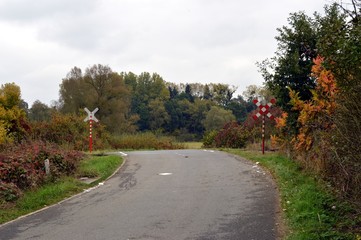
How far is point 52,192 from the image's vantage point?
12.1 meters

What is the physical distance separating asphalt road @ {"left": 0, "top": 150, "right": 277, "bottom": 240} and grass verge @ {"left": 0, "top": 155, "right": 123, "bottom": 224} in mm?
459

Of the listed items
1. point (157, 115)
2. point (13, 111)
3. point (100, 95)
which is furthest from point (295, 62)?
point (157, 115)

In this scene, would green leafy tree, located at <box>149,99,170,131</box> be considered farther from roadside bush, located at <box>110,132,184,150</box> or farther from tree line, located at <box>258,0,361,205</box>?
tree line, located at <box>258,0,361,205</box>

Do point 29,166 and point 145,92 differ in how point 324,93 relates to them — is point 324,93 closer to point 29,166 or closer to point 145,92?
point 29,166

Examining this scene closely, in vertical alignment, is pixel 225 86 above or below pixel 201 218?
above

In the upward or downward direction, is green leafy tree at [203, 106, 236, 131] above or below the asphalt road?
above

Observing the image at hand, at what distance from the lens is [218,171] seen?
15.9 metres

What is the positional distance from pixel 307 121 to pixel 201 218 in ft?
18.9

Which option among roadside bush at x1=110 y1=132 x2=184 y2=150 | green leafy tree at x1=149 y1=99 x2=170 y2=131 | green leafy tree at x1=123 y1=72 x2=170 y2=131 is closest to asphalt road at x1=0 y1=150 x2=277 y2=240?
roadside bush at x1=110 y1=132 x2=184 y2=150

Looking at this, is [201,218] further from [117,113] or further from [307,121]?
[117,113]

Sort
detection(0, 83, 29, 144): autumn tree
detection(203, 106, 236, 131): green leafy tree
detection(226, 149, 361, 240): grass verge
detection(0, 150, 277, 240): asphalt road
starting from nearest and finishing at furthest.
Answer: detection(226, 149, 361, 240): grass verge → detection(0, 150, 277, 240): asphalt road → detection(0, 83, 29, 144): autumn tree → detection(203, 106, 236, 131): green leafy tree

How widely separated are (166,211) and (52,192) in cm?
399

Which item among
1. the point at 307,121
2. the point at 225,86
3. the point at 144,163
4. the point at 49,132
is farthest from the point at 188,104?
the point at 307,121

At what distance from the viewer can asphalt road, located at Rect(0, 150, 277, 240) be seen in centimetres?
802
